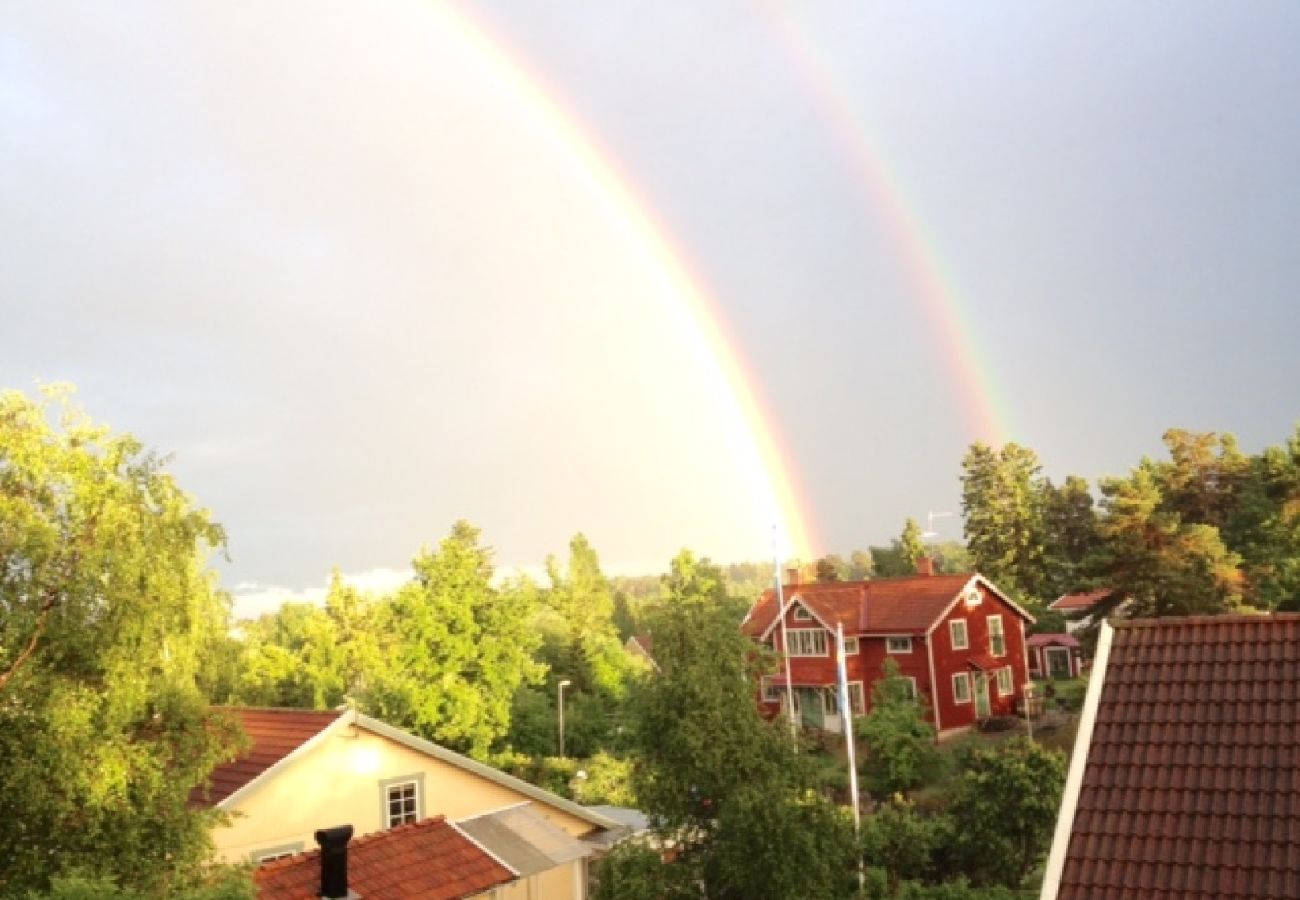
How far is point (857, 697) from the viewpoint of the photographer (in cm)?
4641

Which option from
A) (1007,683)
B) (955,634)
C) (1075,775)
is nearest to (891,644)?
(955,634)

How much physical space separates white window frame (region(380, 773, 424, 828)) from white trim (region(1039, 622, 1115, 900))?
49.1ft

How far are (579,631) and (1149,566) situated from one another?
1587 inches

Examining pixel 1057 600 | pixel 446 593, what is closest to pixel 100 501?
pixel 446 593

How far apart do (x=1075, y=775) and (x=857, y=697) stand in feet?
129

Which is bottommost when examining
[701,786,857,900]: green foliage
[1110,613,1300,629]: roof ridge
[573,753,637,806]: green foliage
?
[573,753,637,806]: green foliage

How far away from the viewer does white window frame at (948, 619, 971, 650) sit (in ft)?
148

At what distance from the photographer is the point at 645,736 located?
13.8 metres

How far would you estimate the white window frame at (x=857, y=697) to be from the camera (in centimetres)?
4594

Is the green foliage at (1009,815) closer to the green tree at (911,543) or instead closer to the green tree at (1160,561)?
the green tree at (1160,561)

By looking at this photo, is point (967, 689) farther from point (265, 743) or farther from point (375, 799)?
point (265, 743)

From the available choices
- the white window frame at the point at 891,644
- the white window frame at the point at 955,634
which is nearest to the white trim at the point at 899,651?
the white window frame at the point at 891,644

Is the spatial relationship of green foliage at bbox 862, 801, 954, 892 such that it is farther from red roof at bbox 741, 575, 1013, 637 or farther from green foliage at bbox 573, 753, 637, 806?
red roof at bbox 741, 575, 1013, 637

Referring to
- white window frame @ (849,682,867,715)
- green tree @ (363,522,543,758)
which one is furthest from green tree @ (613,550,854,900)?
white window frame @ (849,682,867,715)
